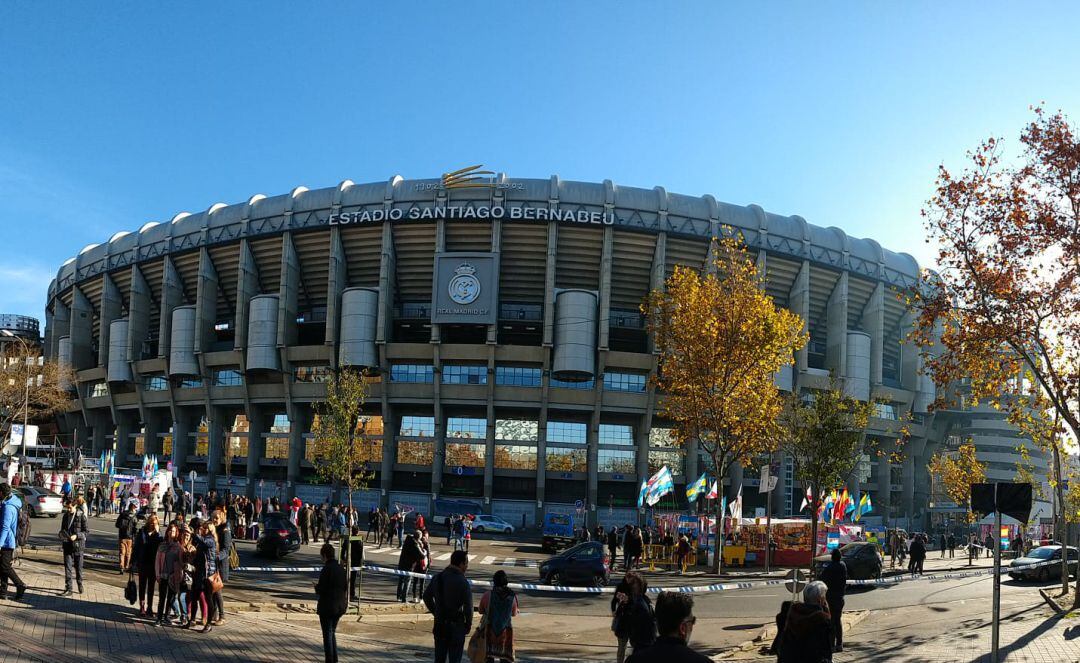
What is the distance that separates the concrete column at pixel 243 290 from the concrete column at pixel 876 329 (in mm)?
50782

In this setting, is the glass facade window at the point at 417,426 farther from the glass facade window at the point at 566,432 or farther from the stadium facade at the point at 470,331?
the glass facade window at the point at 566,432

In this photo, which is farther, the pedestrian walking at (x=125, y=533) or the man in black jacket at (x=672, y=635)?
the pedestrian walking at (x=125, y=533)

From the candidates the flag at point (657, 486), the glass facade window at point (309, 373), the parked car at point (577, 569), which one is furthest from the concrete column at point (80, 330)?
the parked car at point (577, 569)

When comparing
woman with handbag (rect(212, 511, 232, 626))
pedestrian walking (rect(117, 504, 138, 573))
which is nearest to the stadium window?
woman with handbag (rect(212, 511, 232, 626))

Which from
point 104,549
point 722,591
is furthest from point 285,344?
A: point 722,591

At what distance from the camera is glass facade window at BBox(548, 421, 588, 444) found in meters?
60.0

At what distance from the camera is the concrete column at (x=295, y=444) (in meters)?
60.2

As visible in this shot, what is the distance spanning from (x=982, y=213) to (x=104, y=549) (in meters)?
27.8

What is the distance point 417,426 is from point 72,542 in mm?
46741

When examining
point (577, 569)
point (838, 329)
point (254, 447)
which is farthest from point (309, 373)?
point (838, 329)

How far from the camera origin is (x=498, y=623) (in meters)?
9.55

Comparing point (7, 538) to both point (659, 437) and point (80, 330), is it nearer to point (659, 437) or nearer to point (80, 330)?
point (659, 437)

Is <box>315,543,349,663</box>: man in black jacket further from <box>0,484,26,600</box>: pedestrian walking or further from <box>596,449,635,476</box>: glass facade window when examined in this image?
<box>596,449,635,476</box>: glass facade window

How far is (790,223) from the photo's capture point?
60344mm
